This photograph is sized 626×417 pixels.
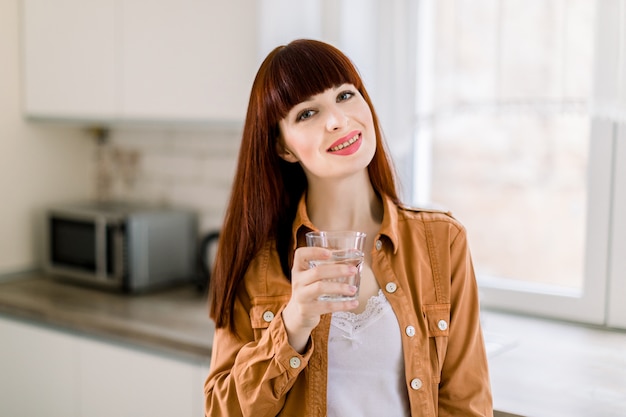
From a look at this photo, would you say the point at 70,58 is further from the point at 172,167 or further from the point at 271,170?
the point at 271,170

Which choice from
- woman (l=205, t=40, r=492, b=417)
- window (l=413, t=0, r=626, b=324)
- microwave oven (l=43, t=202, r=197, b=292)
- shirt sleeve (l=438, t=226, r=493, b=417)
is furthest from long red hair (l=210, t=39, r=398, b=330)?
microwave oven (l=43, t=202, r=197, b=292)

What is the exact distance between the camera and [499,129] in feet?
8.17

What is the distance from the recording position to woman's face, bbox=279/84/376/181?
4.91ft

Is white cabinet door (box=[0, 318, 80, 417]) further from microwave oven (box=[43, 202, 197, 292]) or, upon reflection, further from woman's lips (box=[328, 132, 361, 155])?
woman's lips (box=[328, 132, 361, 155])

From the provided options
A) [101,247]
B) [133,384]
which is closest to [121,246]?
[101,247]

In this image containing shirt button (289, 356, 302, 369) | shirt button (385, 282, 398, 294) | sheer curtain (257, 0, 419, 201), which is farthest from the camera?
sheer curtain (257, 0, 419, 201)

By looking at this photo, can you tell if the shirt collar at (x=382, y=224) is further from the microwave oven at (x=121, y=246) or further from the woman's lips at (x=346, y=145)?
the microwave oven at (x=121, y=246)

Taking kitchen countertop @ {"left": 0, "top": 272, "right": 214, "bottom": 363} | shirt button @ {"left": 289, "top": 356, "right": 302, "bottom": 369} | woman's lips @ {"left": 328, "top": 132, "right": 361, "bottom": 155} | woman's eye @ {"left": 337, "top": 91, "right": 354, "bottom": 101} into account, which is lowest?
kitchen countertop @ {"left": 0, "top": 272, "right": 214, "bottom": 363}

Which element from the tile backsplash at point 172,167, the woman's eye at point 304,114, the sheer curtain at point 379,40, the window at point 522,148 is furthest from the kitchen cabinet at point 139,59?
the woman's eye at point 304,114

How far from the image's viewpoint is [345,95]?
1532 millimetres

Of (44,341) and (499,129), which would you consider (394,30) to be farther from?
(44,341)

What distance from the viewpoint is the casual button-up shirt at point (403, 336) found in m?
1.48

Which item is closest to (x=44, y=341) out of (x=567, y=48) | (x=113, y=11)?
(x=113, y=11)

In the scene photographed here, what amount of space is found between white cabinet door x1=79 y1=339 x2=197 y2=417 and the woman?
0.65 metres
